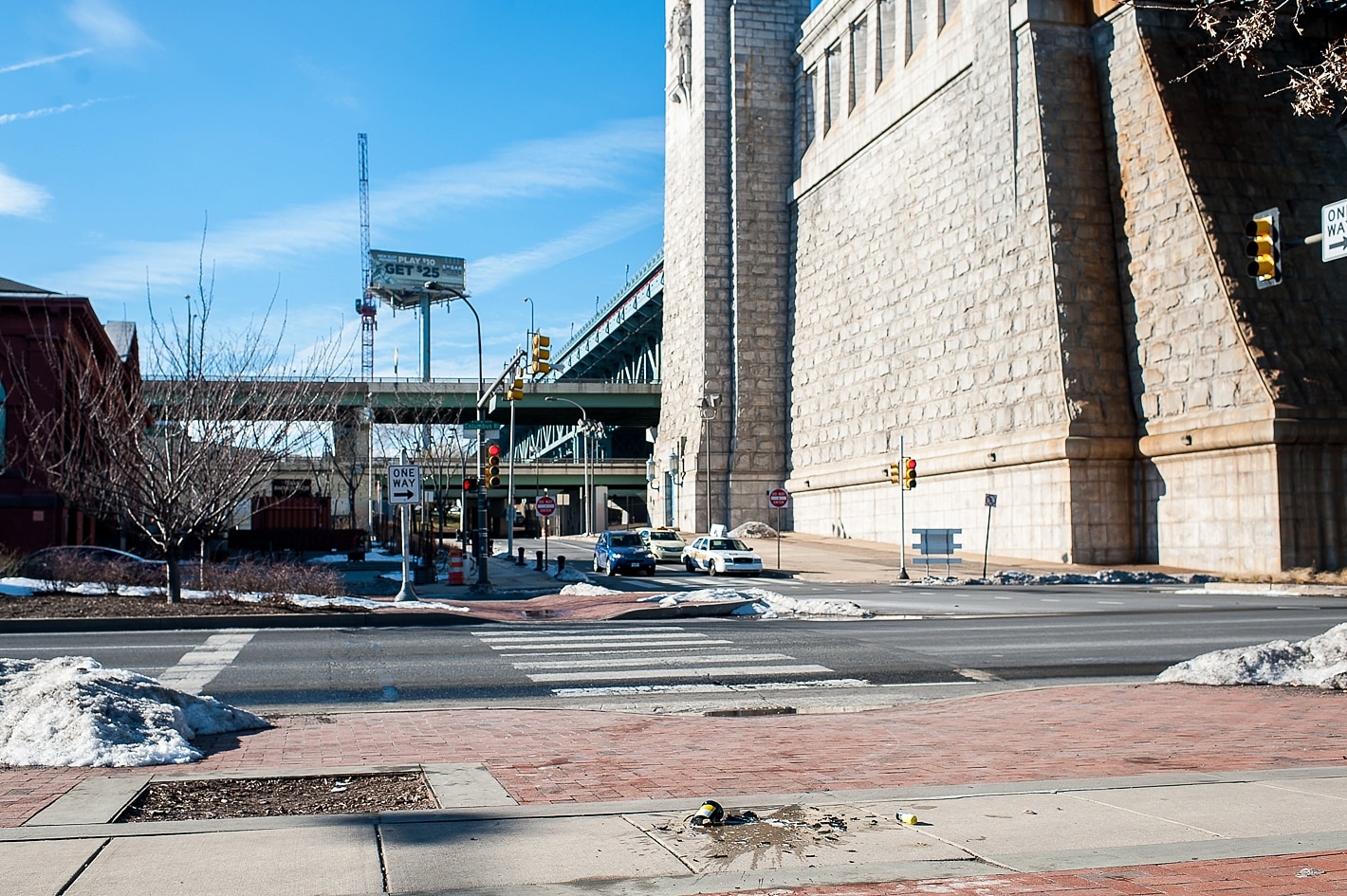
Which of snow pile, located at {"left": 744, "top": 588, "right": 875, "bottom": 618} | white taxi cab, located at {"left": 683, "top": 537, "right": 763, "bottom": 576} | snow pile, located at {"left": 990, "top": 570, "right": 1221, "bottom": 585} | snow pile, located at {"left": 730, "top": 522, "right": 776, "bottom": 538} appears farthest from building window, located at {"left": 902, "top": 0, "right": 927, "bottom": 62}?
snow pile, located at {"left": 744, "top": 588, "right": 875, "bottom": 618}

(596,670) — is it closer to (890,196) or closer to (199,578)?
(199,578)

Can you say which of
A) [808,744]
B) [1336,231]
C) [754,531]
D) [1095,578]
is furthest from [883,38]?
[808,744]

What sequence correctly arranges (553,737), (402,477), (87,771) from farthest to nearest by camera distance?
(402,477), (553,737), (87,771)

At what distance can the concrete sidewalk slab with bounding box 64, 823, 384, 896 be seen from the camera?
5.03 meters

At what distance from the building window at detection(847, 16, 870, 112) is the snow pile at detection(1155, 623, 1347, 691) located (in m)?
53.1

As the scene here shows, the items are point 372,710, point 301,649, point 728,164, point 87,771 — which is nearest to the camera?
point 87,771

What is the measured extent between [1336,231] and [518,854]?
1320cm

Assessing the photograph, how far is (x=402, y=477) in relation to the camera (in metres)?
24.9

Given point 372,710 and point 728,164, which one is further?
point 728,164

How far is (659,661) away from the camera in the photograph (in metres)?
14.9

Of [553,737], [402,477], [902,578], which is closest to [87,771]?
[553,737]

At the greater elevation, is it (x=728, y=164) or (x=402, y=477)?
(x=728, y=164)

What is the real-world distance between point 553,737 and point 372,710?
108 inches

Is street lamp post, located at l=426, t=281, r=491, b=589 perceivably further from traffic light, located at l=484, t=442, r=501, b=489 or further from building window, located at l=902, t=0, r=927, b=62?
building window, located at l=902, t=0, r=927, b=62
